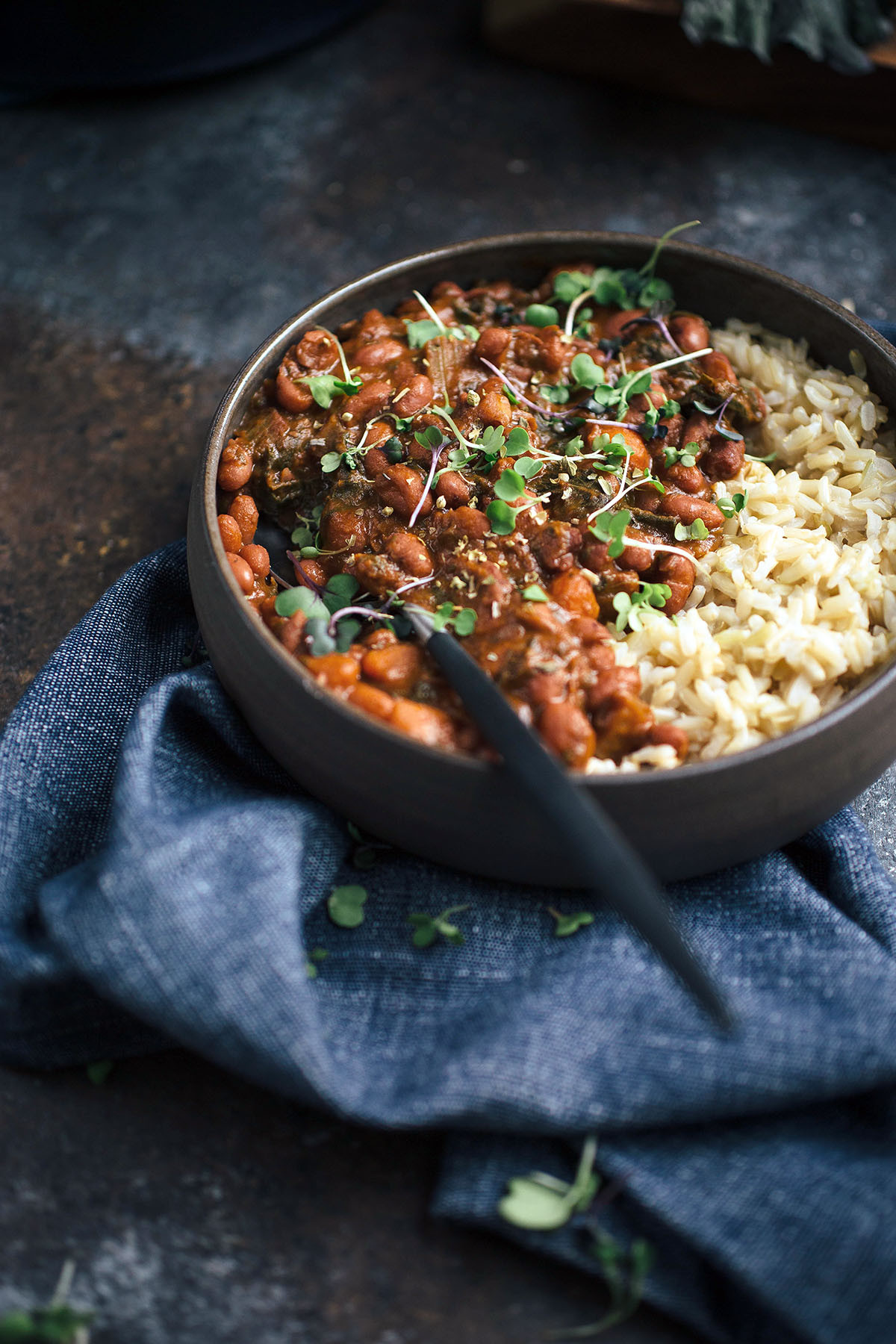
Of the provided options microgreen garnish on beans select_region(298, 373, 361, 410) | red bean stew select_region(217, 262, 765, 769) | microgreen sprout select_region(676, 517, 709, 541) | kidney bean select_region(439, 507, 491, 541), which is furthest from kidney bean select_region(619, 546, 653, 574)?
microgreen garnish on beans select_region(298, 373, 361, 410)

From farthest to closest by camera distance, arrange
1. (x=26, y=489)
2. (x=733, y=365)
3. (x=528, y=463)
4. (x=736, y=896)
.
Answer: (x=26, y=489) → (x=733, y=365) → (x=528, y=463) → (x=736, y=896)

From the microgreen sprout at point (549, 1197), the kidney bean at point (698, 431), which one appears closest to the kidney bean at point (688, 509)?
the kidney bean at point (698, 431)

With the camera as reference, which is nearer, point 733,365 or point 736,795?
point 736,795

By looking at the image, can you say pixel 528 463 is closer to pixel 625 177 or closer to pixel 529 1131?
pixel 529 1131

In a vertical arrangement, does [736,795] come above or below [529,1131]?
above

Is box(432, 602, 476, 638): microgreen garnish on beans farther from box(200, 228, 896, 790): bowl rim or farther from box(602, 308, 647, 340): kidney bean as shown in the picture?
box(602, 308, 647, 340): kidney bean

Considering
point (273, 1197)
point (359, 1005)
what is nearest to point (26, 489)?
point (359, 1005)

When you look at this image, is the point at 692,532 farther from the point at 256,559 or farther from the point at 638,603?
the point at 256,559

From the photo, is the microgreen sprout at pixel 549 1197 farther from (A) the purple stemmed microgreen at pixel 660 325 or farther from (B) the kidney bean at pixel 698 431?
(A) the purple stemmed microgreen at pixel 660 325
